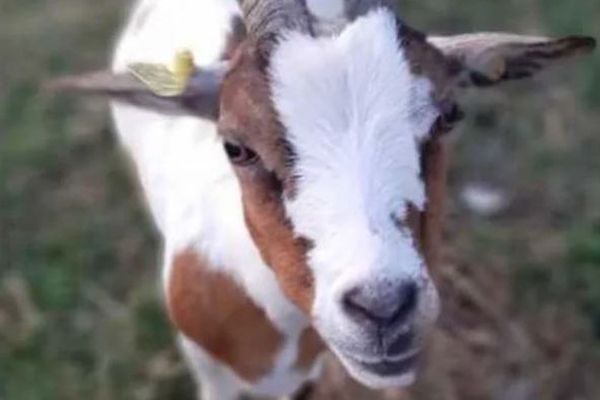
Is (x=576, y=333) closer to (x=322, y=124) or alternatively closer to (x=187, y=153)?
(x=187, y=153)

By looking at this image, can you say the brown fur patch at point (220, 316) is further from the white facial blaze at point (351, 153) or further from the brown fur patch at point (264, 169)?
the white facial blaze at point (351, 153)

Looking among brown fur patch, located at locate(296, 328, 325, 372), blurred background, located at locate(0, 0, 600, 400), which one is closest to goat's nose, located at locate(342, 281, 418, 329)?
brown fur patch, located at locate(296, 328, 325, 372)

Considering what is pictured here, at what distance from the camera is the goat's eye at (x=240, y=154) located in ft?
9.55

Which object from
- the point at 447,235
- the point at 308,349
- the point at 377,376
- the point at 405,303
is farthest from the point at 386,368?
the point at 447,235

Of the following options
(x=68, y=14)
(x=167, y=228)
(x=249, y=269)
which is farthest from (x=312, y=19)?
(x=68, y=14)

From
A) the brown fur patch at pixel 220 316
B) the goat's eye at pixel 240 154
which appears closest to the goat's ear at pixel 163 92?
the goat's eye at pixel 240 154

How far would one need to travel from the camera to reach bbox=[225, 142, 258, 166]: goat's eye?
9.55 feet

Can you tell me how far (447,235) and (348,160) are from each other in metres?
1.83

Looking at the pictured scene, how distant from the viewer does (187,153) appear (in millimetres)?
3602

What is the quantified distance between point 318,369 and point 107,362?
2.40 ft

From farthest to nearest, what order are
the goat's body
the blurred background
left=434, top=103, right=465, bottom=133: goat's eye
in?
the blurred background < the goat's body < left=434, top=103, right=465, bottom=133: goat's eye

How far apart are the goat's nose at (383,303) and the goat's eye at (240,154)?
14.4 inches

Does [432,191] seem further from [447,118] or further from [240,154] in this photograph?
[240,154]

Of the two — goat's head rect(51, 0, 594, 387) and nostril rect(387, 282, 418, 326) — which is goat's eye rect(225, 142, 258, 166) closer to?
goat's head rect(51, 0, 594, 387)
